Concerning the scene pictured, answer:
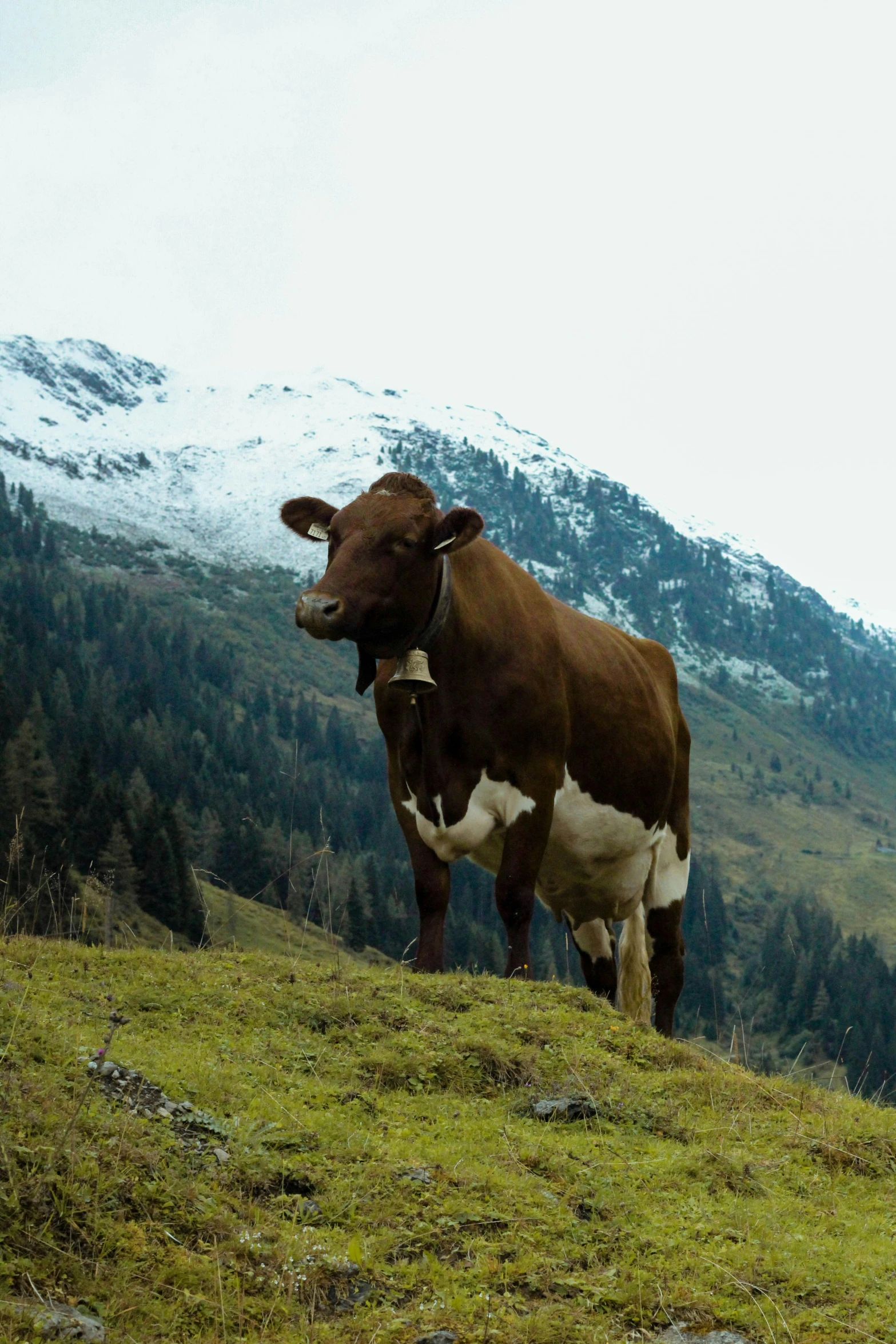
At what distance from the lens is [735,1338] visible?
4.71 metres

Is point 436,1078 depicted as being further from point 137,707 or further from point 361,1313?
point 137,707

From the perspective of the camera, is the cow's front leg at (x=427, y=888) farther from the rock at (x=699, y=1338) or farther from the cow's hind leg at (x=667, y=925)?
the rock at (x=699, y=1338)

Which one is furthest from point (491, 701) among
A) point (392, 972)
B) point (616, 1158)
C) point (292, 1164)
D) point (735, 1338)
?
point (735, 1338)

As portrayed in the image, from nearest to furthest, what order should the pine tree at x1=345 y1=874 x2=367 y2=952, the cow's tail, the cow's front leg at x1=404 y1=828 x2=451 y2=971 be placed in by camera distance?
the cow's front leg at x1=404 y1=828 x2=451 y2=971, the cow's tail, the pine tree at x1=345 y1=874 x2=367 y2=952

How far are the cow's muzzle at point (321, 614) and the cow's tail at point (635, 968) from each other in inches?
230

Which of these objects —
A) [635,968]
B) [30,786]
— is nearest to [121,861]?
[30,786]

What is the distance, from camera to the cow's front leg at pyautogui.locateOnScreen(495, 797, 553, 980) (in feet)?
34.7

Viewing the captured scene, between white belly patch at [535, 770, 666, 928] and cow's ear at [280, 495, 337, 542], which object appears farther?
white belly patch at [535, 770, 666, 928]

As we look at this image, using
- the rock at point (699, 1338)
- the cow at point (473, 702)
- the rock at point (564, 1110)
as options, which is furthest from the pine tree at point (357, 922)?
the rock at point (699, 1338)

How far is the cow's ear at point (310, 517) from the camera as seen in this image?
438 inches

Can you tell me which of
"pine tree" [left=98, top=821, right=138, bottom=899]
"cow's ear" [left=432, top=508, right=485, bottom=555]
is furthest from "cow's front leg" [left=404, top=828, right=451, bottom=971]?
"pine tree" [left=98, top=821, right=138, bottom=899]

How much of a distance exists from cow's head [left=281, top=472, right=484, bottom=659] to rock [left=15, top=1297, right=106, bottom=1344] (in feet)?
20.1

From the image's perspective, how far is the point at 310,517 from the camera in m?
11.2

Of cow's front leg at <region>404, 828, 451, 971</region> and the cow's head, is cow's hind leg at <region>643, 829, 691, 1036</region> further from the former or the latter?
the cow's head
